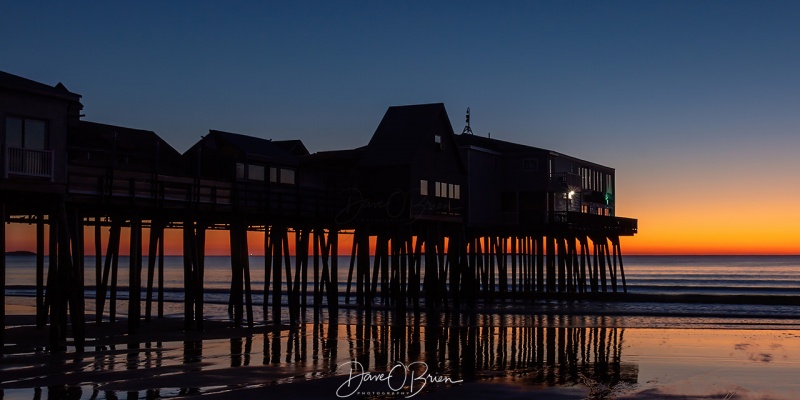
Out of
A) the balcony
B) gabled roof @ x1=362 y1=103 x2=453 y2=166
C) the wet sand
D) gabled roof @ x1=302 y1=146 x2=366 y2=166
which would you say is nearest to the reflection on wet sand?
the wet sand

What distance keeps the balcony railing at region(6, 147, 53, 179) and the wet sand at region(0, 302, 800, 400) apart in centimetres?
495

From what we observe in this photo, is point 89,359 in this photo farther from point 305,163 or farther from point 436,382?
point 305,163

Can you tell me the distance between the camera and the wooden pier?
25281 millimetres

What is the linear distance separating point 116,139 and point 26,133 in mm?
11174

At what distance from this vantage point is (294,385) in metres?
20.2

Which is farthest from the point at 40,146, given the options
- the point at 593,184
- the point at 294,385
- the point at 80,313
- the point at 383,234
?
the point at 593,184

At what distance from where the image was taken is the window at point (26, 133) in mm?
24281

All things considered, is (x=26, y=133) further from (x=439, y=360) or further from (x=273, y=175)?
(x=273, y=175)

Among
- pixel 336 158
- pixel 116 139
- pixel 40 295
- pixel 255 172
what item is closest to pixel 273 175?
pixel 255 172

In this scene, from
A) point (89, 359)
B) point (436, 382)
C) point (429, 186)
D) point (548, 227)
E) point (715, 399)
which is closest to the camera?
point (715, 399)

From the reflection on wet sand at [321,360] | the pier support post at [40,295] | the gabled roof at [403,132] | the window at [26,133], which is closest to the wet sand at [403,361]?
the reflection on wet sand at [321,360]

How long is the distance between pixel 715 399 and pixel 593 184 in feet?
155

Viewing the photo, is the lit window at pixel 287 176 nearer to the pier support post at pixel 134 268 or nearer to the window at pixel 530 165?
the pier support post at pixel 134 268

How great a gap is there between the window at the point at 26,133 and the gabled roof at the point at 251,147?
14177 millimetres
